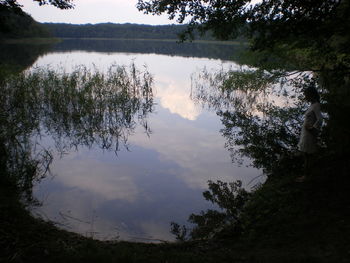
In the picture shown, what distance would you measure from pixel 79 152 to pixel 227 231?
6.29m

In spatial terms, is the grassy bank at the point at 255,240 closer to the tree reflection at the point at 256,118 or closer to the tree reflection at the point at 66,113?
the tree reflection at the point at 256,118

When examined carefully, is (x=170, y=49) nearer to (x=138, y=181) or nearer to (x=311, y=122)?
(x=138, y=181)

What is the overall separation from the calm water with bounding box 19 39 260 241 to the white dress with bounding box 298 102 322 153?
2505 mm

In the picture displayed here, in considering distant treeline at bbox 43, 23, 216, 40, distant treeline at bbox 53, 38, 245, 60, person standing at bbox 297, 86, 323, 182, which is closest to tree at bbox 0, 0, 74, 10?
person standing at bbox 297, 86, 323, 182

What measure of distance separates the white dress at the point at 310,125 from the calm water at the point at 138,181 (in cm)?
251

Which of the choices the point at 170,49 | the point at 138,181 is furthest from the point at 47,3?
the point at 170,49

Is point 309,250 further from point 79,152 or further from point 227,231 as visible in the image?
point 79,152

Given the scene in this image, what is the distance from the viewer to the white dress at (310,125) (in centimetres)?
552

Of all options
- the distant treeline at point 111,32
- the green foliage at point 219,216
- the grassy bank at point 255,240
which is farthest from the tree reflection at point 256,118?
the distant treeline at point 111,32

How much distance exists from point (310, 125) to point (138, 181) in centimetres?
446

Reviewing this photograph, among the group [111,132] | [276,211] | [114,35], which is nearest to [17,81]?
[111,132]

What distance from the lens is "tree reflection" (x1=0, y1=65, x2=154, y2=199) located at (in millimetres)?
8588

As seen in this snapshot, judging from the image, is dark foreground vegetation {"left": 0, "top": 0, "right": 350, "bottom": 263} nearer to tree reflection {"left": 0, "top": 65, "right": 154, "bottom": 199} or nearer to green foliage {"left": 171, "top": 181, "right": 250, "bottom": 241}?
green foliage {"left": 171, "top": 181, "right": 250, "bottom": 241}

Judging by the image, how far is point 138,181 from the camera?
8312 mm
